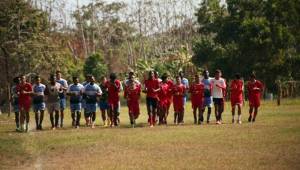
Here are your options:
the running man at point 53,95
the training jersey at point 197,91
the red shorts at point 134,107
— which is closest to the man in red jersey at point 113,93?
the red shorts at point 134,107

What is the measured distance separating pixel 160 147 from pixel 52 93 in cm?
787

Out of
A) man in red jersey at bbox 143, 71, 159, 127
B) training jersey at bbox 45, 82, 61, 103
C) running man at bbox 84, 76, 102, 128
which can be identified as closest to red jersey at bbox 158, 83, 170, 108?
man in red jersey at bbox 143, 71, 159, 127

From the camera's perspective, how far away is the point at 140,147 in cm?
1789

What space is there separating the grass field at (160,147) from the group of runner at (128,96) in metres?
0.91

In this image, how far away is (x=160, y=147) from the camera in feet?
58.1

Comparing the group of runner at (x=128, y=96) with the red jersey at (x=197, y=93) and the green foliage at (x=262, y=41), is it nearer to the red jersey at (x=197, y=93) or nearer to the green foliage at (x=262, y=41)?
the red jersey at (x=197, y=93)

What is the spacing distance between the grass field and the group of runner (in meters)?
0.91

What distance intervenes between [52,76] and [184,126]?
16.1 ft

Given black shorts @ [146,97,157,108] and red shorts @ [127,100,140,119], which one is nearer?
black shorts @ [146,97,157,108]

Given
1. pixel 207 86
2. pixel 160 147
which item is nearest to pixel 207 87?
pixel 207 86

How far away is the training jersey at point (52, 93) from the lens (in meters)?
24.5

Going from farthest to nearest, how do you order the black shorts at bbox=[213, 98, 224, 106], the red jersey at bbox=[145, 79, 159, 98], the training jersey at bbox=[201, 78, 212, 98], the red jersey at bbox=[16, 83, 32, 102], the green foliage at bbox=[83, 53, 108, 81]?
1. the green foliage at bbox=[83, 53, 108, 81]
2. the training jersey at bbox=[201, 78, 212, 98]
3. the black shorts at bbox=[213, 98, 224, 106]
4. the red jersey at bbox=[145, 79, 159, 98]
5. the red jersey at bbox=[16, 83, 32, 102]

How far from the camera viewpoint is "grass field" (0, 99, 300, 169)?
48.6ft

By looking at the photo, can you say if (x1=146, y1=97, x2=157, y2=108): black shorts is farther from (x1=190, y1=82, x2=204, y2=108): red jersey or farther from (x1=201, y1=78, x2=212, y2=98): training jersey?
(x1=201, y1=78, x2=212, y2=98): training jersey
